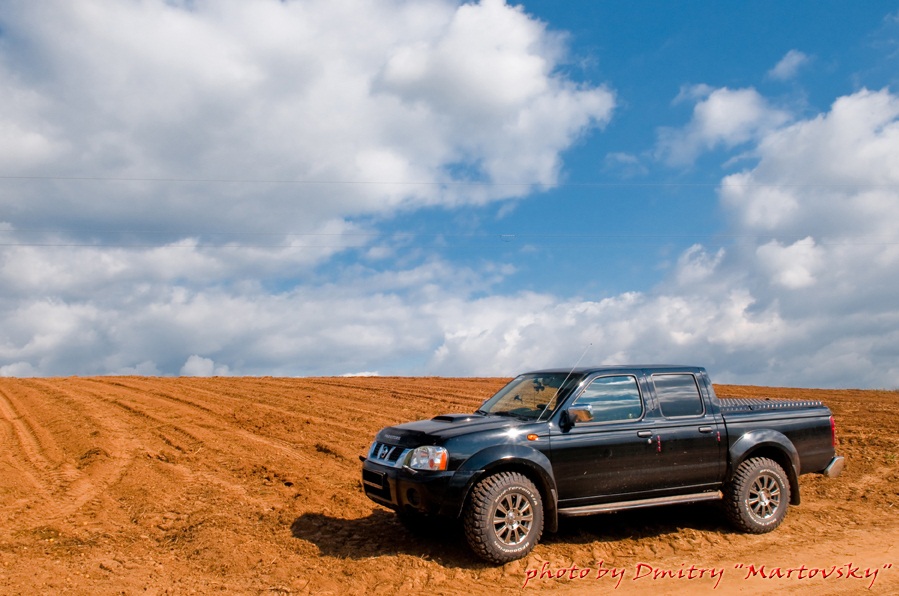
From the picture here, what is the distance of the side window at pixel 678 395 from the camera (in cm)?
766

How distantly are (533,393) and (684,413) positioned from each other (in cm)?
173

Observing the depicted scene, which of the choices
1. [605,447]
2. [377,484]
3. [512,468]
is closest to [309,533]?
[377,484]

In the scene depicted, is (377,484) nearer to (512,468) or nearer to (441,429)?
(441,429)

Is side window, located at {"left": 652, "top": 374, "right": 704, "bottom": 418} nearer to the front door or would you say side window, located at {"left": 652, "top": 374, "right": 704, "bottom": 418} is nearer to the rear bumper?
the front door

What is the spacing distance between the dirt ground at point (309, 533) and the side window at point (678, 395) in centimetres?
134

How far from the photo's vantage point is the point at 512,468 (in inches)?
265

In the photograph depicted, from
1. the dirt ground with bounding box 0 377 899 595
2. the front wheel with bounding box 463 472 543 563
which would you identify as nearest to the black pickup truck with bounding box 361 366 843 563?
the front wheel with bounding box 463 472 543 563

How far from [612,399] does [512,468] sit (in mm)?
1446

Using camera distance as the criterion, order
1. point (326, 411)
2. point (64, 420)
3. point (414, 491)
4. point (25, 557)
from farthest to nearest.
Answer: point (326, 411) < point (64, 420) < point (25, 557) < point (414, 491)

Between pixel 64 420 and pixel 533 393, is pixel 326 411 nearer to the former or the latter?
pixel 64 420

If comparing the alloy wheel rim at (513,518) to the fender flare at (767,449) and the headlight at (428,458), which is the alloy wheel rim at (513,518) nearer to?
the headlight at (428,458)

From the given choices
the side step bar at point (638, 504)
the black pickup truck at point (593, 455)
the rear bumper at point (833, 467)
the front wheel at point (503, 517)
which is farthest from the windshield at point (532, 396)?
the rear bumper at point (833, 467)

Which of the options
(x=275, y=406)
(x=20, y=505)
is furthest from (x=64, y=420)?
(x=20, y=505)

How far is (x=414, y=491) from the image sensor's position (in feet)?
21.3
